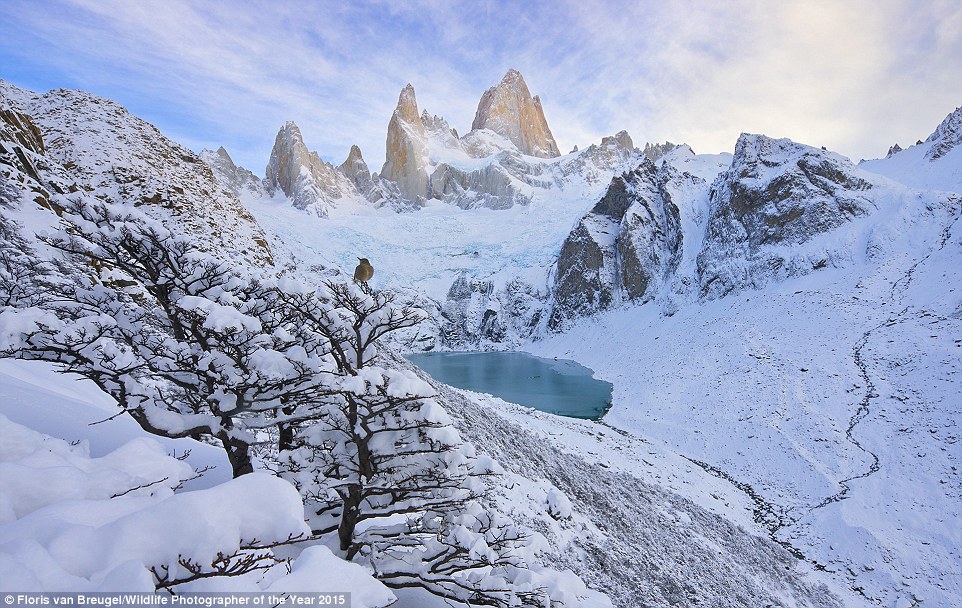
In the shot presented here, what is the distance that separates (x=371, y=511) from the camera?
5285 mm

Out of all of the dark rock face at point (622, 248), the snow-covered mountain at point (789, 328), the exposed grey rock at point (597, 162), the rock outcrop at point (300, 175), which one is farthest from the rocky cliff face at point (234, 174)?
the dark rock face at point (622, 248)

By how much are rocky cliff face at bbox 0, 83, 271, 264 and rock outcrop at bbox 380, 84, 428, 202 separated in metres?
121

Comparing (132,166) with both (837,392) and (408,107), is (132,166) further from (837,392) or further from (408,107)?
(408,107)

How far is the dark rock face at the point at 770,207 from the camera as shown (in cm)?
4634

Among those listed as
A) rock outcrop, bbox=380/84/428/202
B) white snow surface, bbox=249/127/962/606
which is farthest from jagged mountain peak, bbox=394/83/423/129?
white snow surface, bbox=249/127/962/606

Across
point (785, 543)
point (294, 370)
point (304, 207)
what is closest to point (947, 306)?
point (785, 543)

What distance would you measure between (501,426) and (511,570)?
1319cm

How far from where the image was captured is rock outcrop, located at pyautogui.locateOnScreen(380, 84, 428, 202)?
502ft

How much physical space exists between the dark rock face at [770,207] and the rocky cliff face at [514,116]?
5436 inches

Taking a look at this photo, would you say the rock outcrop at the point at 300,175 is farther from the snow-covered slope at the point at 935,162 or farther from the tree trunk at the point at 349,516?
the tree trunk at the point at 349,516

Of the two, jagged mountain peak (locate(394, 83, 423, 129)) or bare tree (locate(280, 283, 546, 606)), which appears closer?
bare tree (locate(280, 283, 546, 606))

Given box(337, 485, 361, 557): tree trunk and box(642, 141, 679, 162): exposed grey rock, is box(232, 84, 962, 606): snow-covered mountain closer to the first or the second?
box(337, 485, 361, 557): tree trunk

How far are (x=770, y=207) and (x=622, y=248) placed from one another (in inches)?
919

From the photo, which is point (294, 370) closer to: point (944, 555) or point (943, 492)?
point (944, 555)
